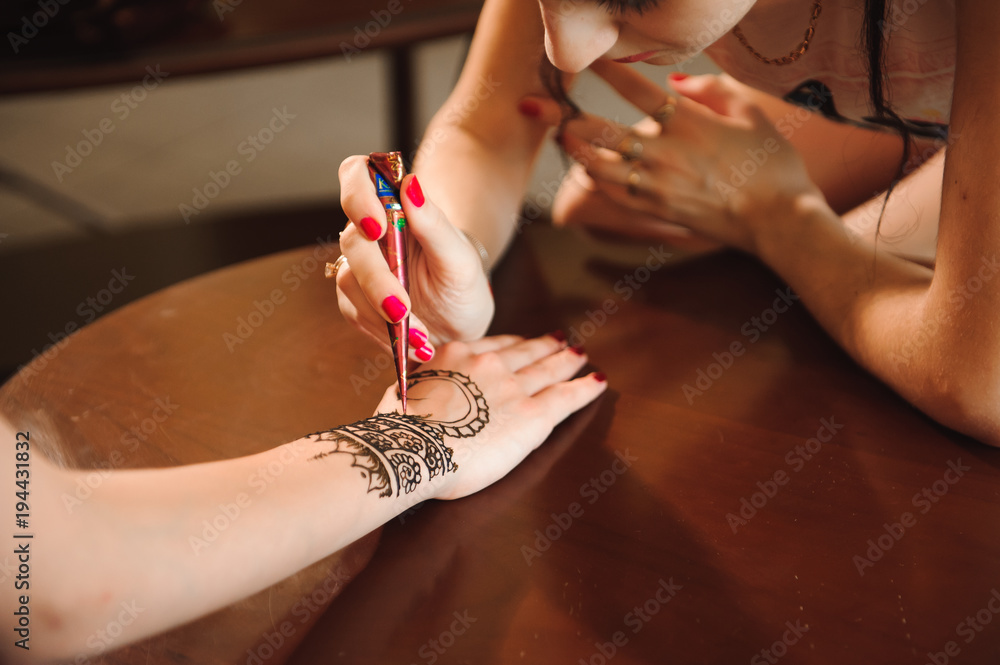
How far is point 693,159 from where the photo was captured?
111cm

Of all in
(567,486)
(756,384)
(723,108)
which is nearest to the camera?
(567,486)

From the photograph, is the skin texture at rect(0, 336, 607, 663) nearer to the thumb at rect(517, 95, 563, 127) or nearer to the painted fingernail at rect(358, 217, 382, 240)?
the painted fingernail at rect(358, 217, 382, 240)

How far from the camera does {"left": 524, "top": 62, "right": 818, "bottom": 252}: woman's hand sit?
1097mm

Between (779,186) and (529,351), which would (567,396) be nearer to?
(529,351)

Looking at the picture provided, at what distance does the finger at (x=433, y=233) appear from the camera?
81 centimetres

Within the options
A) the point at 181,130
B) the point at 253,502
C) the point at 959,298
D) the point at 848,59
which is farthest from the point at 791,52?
the point at 181,130

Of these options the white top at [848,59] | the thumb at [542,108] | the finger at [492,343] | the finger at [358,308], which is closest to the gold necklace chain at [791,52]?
the white top at [848,59]

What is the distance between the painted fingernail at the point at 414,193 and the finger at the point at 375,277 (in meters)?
0.06

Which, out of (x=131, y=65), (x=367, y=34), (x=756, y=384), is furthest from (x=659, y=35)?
(x=131, y=65)

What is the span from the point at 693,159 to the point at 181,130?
317 cm

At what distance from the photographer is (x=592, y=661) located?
22.6 inches

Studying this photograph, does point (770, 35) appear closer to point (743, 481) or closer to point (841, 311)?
point (841, 311)

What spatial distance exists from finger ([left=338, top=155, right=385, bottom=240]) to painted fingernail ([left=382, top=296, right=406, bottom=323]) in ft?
0.21

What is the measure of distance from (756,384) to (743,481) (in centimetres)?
18
